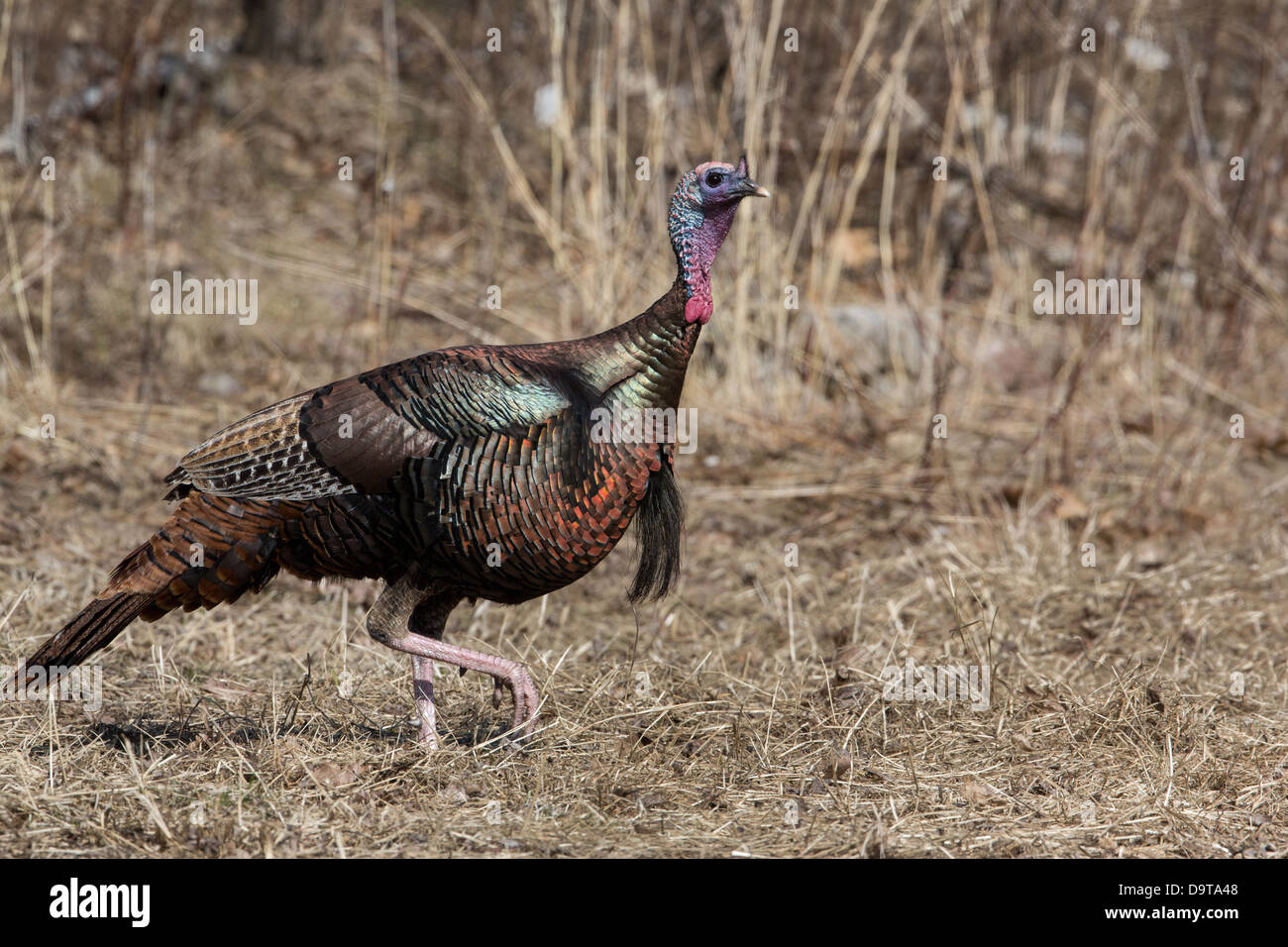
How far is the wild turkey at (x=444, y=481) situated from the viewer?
11.4 ft

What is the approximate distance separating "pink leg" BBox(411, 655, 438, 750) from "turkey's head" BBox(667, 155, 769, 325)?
1.16 meters

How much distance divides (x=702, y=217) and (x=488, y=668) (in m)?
1.28

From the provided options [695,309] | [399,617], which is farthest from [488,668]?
[695,309]

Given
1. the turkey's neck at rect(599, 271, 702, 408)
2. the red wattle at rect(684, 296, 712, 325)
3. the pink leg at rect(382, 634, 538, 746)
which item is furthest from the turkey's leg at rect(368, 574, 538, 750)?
the red wattle at rect(684, 296, 712, 325)

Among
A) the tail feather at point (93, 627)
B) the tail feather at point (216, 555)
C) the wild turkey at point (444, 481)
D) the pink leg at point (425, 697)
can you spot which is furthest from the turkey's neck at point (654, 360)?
the tail feather at point (93, 627)

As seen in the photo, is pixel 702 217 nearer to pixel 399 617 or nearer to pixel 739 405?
pixel 399 617

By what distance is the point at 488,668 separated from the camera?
12.1 feet

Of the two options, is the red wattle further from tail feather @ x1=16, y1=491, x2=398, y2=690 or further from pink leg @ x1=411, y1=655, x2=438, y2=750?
pink leg @ x1=411, y1=655, x2=438, y2=750

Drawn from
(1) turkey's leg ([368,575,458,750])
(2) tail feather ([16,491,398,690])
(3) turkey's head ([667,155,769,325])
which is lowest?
(1) turkey's leg ([368,575,458,750])

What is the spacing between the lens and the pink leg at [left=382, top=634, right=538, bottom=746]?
3.68m

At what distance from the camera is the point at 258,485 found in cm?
357
